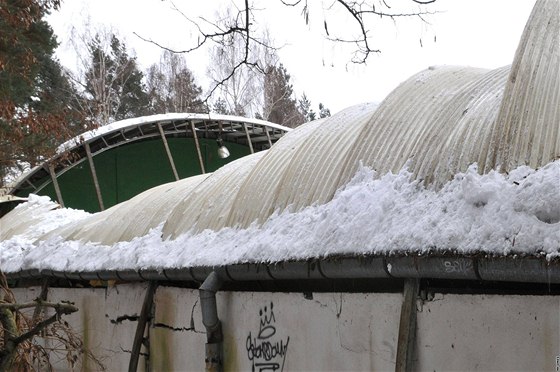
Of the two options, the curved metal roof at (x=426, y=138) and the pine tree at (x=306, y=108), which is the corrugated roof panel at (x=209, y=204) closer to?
the curved metal roof at (x=426, y=138)

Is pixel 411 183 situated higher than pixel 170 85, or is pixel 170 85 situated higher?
pixel 170 85

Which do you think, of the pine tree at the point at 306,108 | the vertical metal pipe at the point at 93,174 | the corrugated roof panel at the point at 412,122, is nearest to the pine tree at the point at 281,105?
the pine tree at the point at 306,108

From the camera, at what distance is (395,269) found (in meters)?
4.56

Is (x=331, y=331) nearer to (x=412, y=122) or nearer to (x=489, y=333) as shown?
(x=489, y=333)

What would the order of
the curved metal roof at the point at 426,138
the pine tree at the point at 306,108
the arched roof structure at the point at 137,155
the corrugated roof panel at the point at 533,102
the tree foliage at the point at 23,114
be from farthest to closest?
the pine tree at the point at 306,108 → the arched roof structure at the point at 137,155 → the tree foliage at the point at 23,114 → the curved metal roof at the point at 426,138 → the corrugated roof panel at the point at 533,102

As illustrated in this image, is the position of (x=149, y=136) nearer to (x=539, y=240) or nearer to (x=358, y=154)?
(x=358, y=154)

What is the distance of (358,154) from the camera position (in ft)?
19.0

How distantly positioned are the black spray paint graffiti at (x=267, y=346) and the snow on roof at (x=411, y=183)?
1.98ft

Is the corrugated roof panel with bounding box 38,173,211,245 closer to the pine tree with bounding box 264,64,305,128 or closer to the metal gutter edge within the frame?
the metal gutter edge

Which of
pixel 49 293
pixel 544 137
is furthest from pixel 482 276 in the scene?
pixel 49 293

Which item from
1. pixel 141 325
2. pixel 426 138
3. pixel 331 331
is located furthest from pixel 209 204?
pixel 426 138

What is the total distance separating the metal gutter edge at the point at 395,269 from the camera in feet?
12.4

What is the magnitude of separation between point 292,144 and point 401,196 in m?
3.10

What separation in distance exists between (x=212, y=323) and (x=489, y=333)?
9.63 feet
